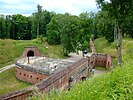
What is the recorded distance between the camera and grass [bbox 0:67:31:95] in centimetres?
2948

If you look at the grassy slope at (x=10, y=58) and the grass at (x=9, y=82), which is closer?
the grass at (x=9, y=82)

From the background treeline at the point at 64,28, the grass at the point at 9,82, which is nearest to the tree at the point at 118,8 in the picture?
the background treeline at the point at 64,28

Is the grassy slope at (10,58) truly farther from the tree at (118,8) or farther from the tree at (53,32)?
the tree at (118,8)

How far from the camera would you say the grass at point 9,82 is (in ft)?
96.7

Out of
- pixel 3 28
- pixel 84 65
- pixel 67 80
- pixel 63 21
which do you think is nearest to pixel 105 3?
pixel 67 80

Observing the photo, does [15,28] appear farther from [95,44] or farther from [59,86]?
[59,86]

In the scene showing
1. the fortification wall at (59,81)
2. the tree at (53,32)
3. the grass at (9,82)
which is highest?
the tree at (53,32)

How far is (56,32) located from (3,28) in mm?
15793

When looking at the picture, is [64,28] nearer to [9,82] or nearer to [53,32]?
[53,32]

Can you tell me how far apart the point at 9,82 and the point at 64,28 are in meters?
20.6

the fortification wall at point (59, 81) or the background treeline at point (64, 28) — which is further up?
the background treeline at point (64, 28)

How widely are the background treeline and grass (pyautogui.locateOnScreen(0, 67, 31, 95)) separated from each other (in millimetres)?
12147

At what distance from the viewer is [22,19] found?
71188 mm

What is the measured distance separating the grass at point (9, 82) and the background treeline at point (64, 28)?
12147 millimetres
